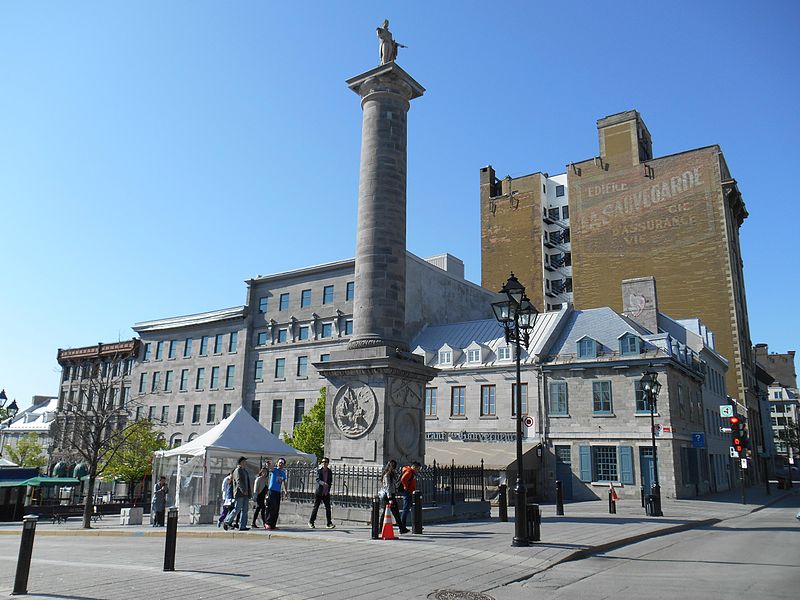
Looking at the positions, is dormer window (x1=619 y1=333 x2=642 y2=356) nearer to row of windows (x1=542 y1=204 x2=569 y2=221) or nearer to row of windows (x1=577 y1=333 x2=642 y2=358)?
row of windows (x1=577 y1=333 x2=642 y2=358)

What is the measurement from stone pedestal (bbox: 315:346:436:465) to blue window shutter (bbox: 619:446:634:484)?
781 inches

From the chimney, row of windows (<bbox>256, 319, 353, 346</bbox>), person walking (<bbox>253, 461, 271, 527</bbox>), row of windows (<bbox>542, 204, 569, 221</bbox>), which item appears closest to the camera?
person walking (<bbox>253, 461, 271, 527</bbox>)

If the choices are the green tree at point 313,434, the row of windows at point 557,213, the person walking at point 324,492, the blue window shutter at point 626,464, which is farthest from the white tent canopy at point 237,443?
the row of windows at point 557,213

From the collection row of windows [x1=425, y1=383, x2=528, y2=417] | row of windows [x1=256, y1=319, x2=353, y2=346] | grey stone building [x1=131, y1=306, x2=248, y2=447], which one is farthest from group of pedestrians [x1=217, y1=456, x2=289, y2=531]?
grey stone building [x1=131, y1=306, x2=248, y2=447]

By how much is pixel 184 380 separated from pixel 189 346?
9.98 feet

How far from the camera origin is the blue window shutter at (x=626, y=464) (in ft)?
113

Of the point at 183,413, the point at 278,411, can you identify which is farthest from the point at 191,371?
the point at 278,411

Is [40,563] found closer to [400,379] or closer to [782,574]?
[400,379]

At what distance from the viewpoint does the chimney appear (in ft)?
138

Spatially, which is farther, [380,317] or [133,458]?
[133,458]

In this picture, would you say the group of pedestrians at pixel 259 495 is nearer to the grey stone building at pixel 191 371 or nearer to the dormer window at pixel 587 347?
the dormer window at pixel 587 347

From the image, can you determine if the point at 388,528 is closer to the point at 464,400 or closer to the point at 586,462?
the point at 586,462

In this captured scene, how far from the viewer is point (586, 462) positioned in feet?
118

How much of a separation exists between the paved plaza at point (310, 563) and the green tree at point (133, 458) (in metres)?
29.1
